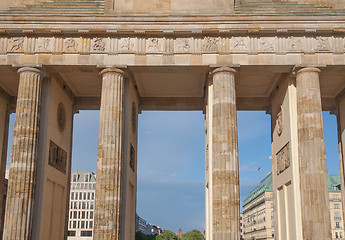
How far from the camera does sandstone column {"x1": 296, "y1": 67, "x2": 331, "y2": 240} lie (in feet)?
75.7

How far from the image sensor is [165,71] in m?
26.2

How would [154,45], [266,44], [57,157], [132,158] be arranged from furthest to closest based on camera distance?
[132,158], [57,157], [154,45], [266,44]

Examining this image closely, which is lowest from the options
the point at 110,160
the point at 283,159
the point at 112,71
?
the point at 110,160

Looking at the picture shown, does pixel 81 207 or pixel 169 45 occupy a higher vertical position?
pixel 169 45

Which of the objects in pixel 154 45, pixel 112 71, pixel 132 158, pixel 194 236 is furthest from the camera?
pixel 194 236

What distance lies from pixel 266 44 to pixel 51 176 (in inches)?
601

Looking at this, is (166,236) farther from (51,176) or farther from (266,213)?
(51,176)

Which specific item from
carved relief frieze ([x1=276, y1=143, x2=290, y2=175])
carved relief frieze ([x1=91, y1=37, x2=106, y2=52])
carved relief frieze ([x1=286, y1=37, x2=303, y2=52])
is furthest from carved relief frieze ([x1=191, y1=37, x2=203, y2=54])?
carved relief frieze ([x1=276, y1=143, x2=290, y2=175])

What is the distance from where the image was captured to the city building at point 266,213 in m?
94.0

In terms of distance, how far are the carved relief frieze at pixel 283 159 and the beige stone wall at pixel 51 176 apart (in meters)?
14.5

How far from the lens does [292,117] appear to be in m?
26.2

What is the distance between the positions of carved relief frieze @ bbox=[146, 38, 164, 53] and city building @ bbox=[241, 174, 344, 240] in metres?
67.7

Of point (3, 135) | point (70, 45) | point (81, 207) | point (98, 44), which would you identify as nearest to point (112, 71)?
point (98, 44)

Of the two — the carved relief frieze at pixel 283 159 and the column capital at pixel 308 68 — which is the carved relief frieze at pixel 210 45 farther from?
the carved relief frieze at pixel 283 159
